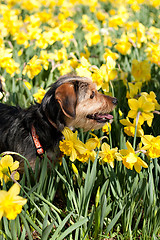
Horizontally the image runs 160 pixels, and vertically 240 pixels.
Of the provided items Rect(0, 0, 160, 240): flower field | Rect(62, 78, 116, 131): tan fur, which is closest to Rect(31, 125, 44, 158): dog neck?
Rect(0, 0, 160, 240): flower field

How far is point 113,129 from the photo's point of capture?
9.12 feet

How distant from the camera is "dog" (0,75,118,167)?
237cm

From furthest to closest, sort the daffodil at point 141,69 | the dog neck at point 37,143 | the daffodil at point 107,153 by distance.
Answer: the daffodil at point 141,69 < the dog neck at point 37,143 < the daffodil at point 107,153

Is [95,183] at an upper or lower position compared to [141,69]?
lower

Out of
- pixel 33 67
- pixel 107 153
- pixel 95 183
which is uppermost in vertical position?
pixel 33 67

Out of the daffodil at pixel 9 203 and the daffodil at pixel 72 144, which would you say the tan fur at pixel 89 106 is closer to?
the daffodil at pixel 72 144

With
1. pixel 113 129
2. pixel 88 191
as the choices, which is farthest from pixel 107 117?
pixel 88 191

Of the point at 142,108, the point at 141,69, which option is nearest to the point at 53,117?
the point at 142,108

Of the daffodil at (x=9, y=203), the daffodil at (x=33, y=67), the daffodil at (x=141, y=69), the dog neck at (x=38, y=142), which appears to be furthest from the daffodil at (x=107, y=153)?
the daffodil at (x=33, y=67)

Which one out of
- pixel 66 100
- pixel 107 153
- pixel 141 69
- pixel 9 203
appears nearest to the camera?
pixel 9 203

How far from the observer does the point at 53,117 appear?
243cm

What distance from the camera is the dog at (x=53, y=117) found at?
2.37 m

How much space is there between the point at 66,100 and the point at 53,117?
0.22 m

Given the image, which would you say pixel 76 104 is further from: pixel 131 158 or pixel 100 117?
pixel 131 158
